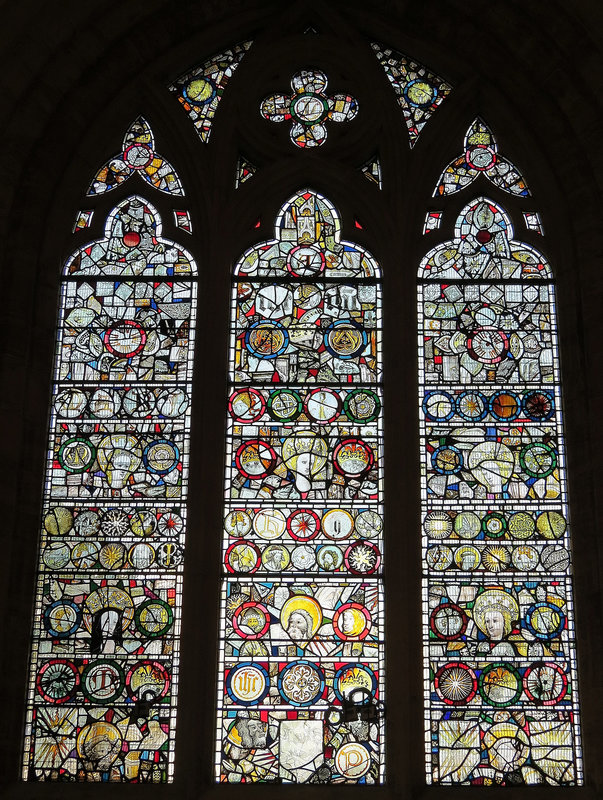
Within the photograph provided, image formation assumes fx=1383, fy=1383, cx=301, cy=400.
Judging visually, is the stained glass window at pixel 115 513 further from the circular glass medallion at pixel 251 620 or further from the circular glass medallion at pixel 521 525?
the circular glass medallion at pixel 521 525

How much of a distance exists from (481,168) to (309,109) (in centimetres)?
134

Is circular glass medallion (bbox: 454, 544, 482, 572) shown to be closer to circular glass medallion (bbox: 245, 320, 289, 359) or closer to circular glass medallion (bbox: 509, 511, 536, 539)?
circular glass medallion (bbox: 509, 511, 536, 539)

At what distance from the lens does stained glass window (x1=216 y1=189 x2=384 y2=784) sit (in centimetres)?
838

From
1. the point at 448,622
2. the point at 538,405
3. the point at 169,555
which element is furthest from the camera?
the point at 538,405

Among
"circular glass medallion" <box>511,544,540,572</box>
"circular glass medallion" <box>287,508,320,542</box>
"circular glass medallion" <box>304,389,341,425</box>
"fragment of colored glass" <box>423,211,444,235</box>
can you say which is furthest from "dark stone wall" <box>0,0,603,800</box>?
"circular glass medallion" <box>287,508,320,542</box>

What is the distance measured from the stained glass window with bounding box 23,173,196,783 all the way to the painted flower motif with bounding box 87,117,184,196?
0.60 ft

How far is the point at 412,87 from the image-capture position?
33.4 feet

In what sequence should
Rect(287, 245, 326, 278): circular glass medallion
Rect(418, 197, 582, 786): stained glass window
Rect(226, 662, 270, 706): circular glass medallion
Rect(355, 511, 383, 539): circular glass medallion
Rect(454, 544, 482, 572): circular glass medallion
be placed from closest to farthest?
Rect(418, 197, 582, 786): stained glass window < Rect(226, 662, 270, 706): circular glass medallion < Rect(454, 544, 482, 572): circular glass medallion < Rect(355, 511, 383, 539): circular glass medallion < Rect(287, 245, 326, 278): circular glass medallion

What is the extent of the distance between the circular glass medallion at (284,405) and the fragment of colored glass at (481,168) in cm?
187

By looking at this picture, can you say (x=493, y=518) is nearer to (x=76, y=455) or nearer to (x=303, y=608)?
(x=303, y=608)

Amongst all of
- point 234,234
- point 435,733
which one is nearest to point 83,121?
point 234,234

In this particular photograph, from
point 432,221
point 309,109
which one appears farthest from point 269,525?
point 309,109

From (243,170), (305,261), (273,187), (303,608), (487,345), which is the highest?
(243,170)

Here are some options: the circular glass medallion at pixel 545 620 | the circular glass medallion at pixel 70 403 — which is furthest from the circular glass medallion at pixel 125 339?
the circular glass medallion at pixel 545 620
